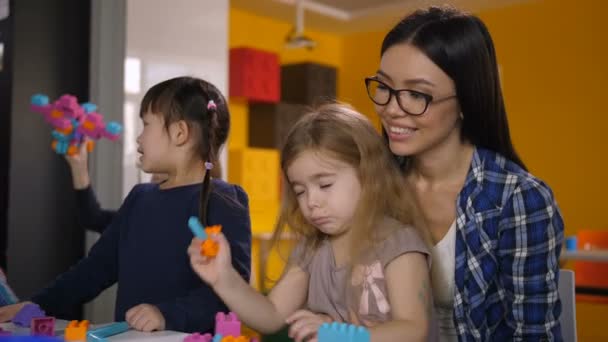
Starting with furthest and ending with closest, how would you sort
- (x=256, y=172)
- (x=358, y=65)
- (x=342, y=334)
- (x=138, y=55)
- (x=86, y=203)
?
1. (x=358, y=65)
2. (x=256, y=172)
3. (x=138, y=55)
4. (x=86, y=203)
5. (x=342, y=334)

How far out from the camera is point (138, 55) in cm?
326

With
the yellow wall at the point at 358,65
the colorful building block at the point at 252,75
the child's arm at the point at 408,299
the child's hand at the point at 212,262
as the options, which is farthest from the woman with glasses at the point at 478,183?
the yellow wall at the point at 358,65

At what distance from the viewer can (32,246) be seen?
267 cm

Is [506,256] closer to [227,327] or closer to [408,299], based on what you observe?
[408,299]

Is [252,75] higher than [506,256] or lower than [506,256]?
higher

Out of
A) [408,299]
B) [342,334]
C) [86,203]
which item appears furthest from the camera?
[86,203]

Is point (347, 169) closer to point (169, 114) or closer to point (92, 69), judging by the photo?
point (169, 114)

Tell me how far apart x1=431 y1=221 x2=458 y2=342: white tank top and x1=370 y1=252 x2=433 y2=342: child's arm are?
0.18m

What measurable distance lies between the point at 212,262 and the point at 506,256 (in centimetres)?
59

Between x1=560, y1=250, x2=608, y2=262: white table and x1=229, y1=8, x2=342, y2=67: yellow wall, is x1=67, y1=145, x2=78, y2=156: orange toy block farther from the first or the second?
x1=229, y1=8, x2=342, y2=67: yellow wall

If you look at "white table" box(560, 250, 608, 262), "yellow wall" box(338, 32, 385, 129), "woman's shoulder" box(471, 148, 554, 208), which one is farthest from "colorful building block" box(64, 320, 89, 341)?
"yellow wall" box(338, 32, 385, 129)

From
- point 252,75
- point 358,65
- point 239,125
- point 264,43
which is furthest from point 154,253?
point 358,65

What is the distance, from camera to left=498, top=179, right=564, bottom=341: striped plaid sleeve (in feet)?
4.17

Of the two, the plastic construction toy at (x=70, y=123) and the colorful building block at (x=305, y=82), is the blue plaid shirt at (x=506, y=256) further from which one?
the colorful building block at (x=305, y=82)
